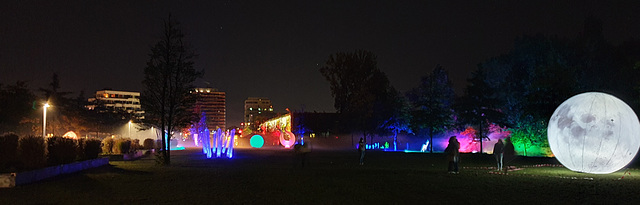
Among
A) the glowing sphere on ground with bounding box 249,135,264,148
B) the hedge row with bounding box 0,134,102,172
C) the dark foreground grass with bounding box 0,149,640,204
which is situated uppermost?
the hedge row with bounding box 0,134,102,172

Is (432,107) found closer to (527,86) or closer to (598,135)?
(527,86)

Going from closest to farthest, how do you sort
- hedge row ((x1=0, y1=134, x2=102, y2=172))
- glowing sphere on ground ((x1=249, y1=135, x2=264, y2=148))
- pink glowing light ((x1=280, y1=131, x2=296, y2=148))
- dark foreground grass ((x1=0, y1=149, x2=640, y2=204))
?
dark foreground grass ((x1=0, y1=149, x2=640, y2=204)) < hedge row ((x1=0, y1=134, x2=102, y2=172)) < pink glowing light ((x1=280, y1=131, x2=296, y2=148)) < glowing sphere on ground ((x1=249, y1=135, x2=264, y2=148))

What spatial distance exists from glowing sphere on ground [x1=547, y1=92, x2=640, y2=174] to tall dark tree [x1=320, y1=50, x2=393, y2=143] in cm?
3959

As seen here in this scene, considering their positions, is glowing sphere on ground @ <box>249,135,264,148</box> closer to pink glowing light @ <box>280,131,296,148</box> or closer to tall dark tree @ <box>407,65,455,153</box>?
pink glowing light @ <box>280,131,296,148</box>

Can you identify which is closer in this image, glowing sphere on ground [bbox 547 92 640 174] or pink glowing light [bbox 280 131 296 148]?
glowing sphere on ground [bbox 547 92 640 174]

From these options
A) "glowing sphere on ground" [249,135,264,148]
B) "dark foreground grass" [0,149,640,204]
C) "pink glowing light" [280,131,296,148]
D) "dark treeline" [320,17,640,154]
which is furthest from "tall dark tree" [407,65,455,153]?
"dark foreground grass" [0,149,640,204]

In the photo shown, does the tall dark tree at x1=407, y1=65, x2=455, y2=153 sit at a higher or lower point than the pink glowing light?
higher

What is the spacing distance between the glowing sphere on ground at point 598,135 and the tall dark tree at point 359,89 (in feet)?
130

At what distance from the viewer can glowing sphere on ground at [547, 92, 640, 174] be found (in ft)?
61.0

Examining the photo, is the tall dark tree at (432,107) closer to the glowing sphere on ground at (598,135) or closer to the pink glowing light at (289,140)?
the pink glowing light at (289,140)

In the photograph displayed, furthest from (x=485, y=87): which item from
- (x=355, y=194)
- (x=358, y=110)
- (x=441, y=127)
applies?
(x=355, y=194)

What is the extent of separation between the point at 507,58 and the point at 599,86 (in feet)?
29.9

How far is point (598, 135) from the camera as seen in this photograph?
18734 millimetres

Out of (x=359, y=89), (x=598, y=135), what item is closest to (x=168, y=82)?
(x=598, y=135)
